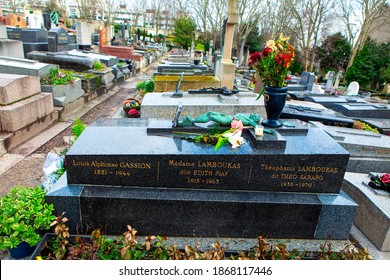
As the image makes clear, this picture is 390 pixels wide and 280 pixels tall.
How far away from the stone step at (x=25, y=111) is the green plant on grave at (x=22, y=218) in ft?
12.0

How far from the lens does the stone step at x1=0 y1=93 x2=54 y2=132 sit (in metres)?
6.22

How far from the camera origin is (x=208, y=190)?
11.7 ft

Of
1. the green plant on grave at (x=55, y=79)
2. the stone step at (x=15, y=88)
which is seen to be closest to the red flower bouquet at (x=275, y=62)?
the stone step at (x=15, y=88)

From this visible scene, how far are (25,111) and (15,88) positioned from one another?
0.57 meters

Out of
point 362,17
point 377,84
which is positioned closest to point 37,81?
point 377,84

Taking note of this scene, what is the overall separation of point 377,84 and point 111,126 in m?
26.0

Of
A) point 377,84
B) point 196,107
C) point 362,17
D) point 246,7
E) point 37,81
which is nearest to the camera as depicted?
point 196,107

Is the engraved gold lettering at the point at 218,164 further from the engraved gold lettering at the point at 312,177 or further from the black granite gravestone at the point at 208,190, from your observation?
the engraved gold lettering at the point at 312,177

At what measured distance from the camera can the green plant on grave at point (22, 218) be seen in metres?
2.91

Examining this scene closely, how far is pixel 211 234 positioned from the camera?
3.58 m

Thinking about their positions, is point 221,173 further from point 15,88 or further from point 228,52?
point 228,52

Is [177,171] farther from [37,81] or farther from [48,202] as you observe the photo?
[37,81]

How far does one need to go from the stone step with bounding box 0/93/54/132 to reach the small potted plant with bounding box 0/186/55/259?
3632 millimetres

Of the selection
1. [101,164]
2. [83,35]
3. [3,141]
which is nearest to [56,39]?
[83,35]
